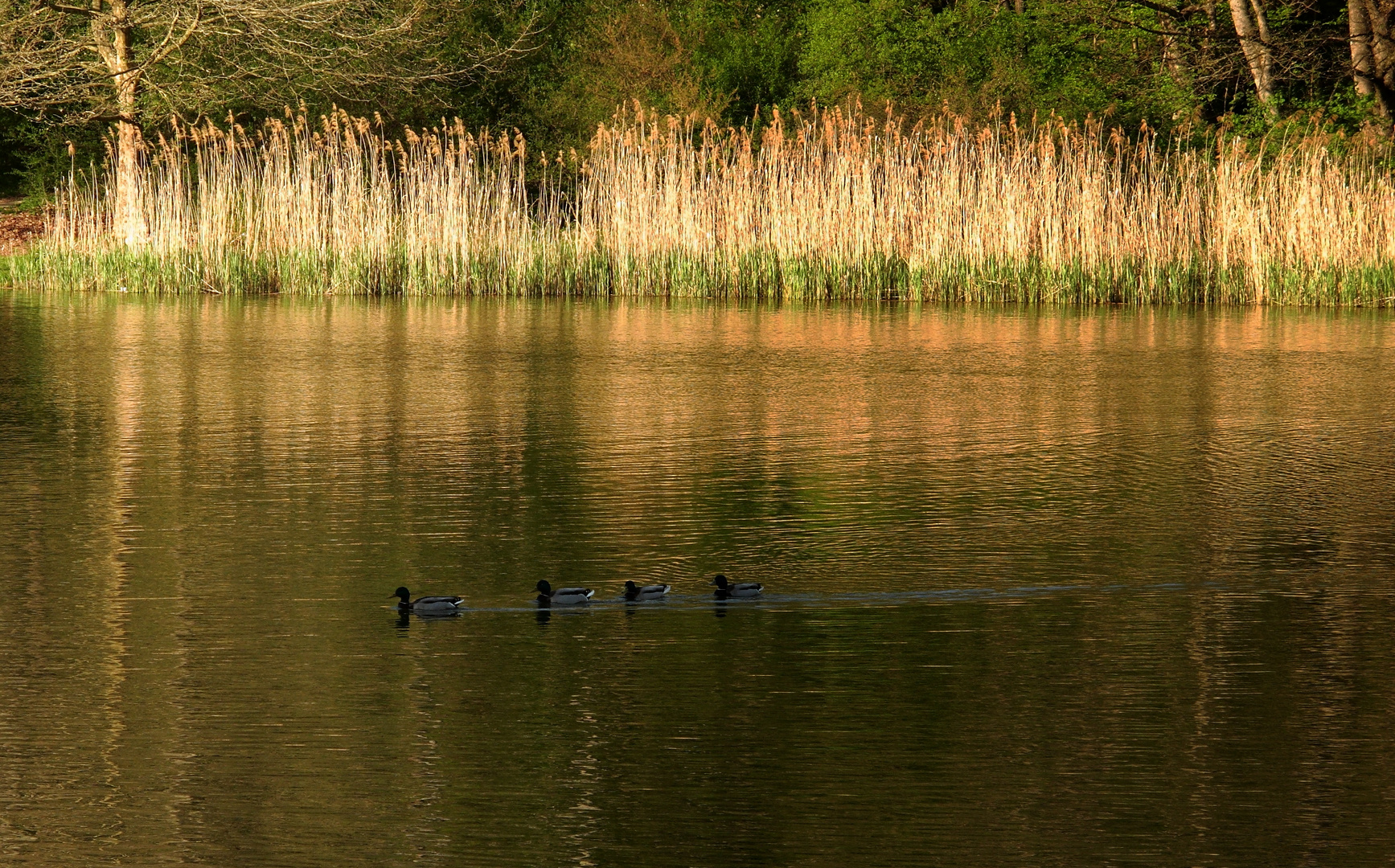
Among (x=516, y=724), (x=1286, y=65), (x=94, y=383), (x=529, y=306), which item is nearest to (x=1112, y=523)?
(x=516, y=724)

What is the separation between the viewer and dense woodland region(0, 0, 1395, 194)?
2386 centimetres

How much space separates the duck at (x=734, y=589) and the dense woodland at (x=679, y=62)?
19.0 metres

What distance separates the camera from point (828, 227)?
17.4 m

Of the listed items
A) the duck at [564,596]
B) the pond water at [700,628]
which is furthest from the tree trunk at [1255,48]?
the duck at [564,596]

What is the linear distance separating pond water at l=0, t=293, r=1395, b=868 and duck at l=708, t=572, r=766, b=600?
0.06 metres

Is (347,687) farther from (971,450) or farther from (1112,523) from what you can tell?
(971,450)

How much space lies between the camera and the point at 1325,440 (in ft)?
27.4

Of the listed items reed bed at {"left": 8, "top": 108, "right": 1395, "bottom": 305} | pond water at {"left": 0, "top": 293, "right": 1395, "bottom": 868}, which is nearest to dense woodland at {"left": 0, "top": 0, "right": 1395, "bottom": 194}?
reed bed at {"left": 8, "top": 108, "right": 1395, "bottom": 305}

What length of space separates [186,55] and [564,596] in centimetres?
2165

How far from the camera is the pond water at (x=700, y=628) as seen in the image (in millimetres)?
3402

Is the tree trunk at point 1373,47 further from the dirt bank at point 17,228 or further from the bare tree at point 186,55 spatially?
the dirt bank at point 17,228

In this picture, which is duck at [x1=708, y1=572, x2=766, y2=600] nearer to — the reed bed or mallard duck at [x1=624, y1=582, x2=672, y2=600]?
mallard duck at [x1=624, y1=582, x2=672, y2=600]

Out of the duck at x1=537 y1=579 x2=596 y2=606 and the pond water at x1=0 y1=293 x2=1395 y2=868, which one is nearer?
the pond water at x1=0 y1=293 x2=1395 y2=868

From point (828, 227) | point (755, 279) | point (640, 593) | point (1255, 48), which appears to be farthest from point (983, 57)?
point (640, 593)
